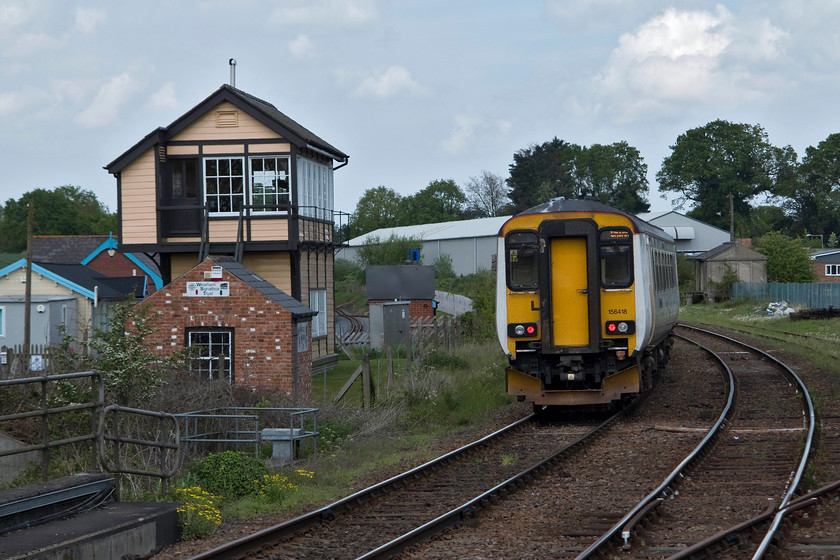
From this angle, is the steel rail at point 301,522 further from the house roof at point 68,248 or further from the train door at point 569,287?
the house roof at point 68,248

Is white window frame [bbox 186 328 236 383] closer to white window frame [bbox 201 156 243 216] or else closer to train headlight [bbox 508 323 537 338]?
train headlight [bbox 508 323 537 338]

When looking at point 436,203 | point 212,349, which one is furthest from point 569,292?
point 436,203

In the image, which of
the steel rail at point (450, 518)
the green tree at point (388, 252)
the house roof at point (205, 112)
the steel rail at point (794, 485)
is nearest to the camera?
the steel rail at point (794, 485)

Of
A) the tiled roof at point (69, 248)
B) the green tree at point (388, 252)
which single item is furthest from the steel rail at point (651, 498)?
the green tree at point (388, 252)

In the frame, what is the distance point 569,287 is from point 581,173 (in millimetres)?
93547

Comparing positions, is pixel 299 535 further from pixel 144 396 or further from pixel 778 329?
pixel 778 329

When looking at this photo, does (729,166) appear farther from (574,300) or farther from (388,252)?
(574,300)

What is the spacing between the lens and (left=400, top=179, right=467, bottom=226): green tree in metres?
104

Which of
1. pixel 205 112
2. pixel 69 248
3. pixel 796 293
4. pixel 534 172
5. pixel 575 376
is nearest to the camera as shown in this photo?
pixel 575 376

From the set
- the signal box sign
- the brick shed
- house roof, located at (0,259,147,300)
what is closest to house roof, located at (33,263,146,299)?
house roof, located at (0,259,147,300)

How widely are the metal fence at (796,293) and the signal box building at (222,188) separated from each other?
2769 centimetres

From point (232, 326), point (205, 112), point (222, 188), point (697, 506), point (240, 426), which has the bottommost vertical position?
point (697, 506)

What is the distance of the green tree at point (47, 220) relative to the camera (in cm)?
8725

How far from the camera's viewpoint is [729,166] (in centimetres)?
10294
